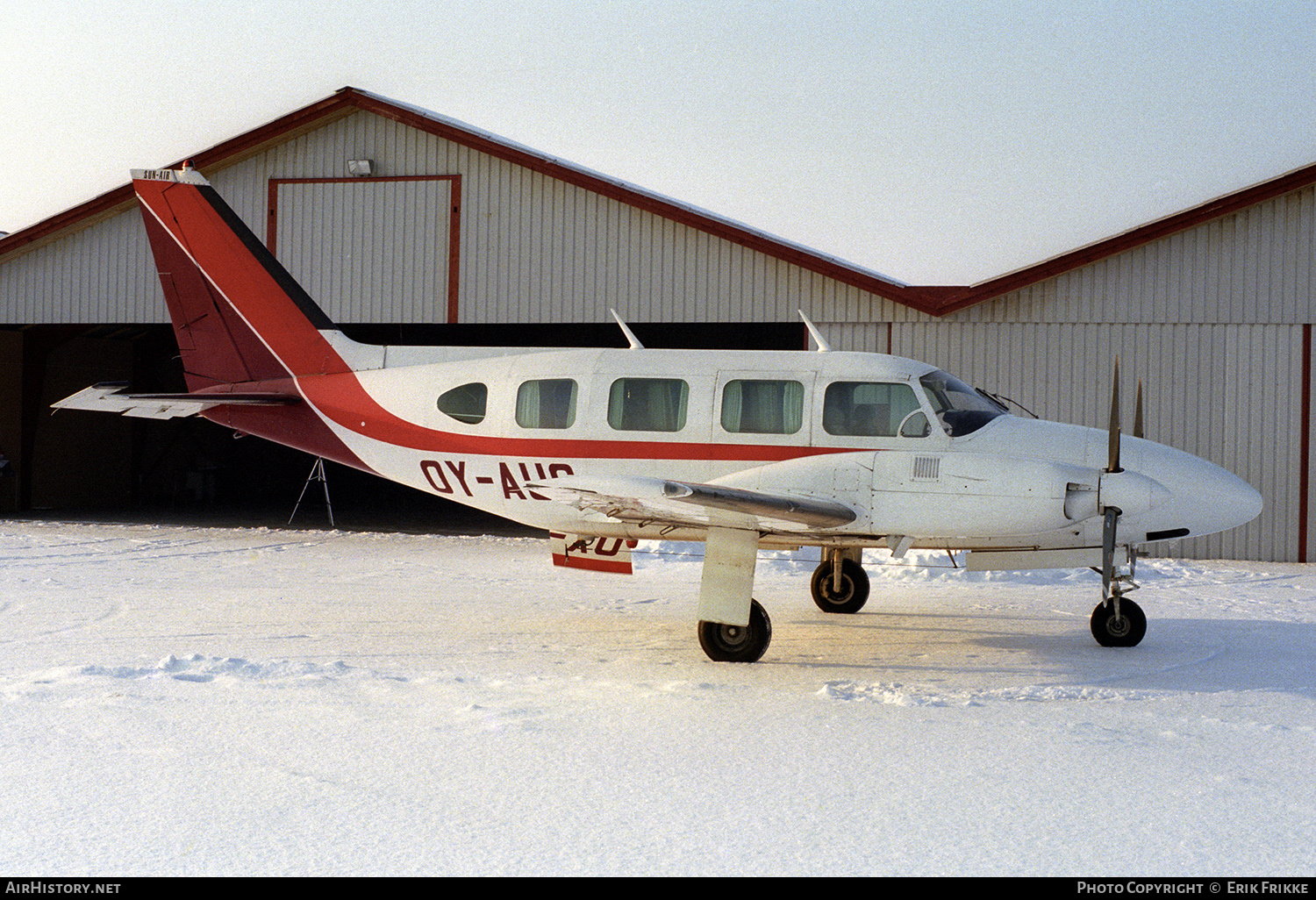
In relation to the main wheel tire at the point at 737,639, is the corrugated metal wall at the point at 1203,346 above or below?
above

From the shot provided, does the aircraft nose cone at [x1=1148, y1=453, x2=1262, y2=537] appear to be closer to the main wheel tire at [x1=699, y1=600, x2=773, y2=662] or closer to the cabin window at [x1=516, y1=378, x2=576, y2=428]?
the main wheel tire at [x1=699, y1=600, x2=773, y2=662]

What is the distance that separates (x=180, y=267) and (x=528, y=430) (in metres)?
4.68

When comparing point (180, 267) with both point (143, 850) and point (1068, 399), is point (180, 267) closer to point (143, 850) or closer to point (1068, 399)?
point (143, 850)

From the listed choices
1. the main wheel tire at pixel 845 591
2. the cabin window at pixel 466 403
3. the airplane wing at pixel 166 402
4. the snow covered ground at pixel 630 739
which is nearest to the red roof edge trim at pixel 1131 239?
the snow covered ground at pixel 630 739

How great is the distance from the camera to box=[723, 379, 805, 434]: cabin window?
8500 mm

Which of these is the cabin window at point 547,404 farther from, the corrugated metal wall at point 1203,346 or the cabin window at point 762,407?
the corrugated metal wall at point 1203,346

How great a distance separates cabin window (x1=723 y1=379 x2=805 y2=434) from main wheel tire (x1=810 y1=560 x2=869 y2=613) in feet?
7.16

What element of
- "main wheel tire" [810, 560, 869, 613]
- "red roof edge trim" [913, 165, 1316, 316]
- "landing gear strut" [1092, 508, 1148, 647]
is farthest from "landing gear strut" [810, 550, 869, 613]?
"red roof edge trim" [913, 165, 1316, 316]

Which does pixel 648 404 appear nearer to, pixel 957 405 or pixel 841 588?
pixel 957 405

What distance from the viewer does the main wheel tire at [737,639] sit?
7574 mm

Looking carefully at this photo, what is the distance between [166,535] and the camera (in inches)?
649

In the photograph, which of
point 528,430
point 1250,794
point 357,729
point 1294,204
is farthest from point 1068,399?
point 357,729

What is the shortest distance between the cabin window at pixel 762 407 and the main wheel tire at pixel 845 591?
2.18 m

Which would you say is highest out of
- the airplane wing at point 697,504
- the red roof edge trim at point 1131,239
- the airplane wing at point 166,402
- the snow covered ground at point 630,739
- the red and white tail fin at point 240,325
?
the red roof edge trim at point 1131,239
